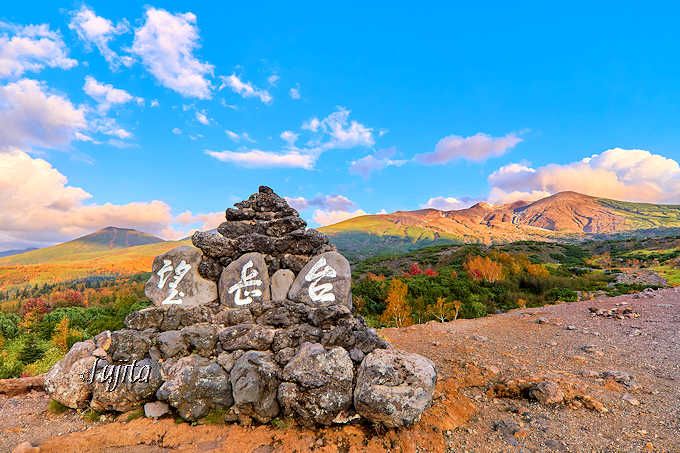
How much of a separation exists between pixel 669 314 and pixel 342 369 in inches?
652

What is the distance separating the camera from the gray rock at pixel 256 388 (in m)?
5.50

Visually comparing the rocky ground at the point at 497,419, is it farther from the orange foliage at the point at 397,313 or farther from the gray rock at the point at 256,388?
the orange foliage at the point at 397,313

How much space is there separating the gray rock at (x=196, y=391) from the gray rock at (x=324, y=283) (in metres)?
2.08

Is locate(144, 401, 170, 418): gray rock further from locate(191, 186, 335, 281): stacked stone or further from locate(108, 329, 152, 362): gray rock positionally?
locate(191, 186, 335, 281): stacked stone

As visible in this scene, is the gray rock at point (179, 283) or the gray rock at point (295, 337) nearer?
the gray rock at point (295, 337)

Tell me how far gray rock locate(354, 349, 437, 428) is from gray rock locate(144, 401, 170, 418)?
3721 mm

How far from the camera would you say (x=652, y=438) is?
5078 millimetres

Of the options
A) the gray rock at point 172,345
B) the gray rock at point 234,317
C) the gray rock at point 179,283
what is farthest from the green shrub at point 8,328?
the gray rock at point 234,317

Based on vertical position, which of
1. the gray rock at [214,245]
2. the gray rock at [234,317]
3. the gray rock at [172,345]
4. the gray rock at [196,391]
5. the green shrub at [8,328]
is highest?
the gray rock at [214,245]

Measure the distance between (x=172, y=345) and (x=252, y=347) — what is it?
1701mm

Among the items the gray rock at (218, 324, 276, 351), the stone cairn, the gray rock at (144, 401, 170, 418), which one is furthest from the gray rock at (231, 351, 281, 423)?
the gray rock at (144, 401, 170, 418)

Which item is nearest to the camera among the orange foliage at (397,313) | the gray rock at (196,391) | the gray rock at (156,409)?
the gray rock at (196,391)

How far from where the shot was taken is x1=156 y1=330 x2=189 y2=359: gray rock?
6244 millimetres

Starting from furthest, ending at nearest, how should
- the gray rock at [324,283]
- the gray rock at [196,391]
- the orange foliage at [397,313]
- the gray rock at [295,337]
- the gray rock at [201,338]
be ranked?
the orange foliage at [397,313]
the gray rock at [324,283]
the gray rock at [201,338]
the gray rock at [295,337]
the gray rock at [196,391]
